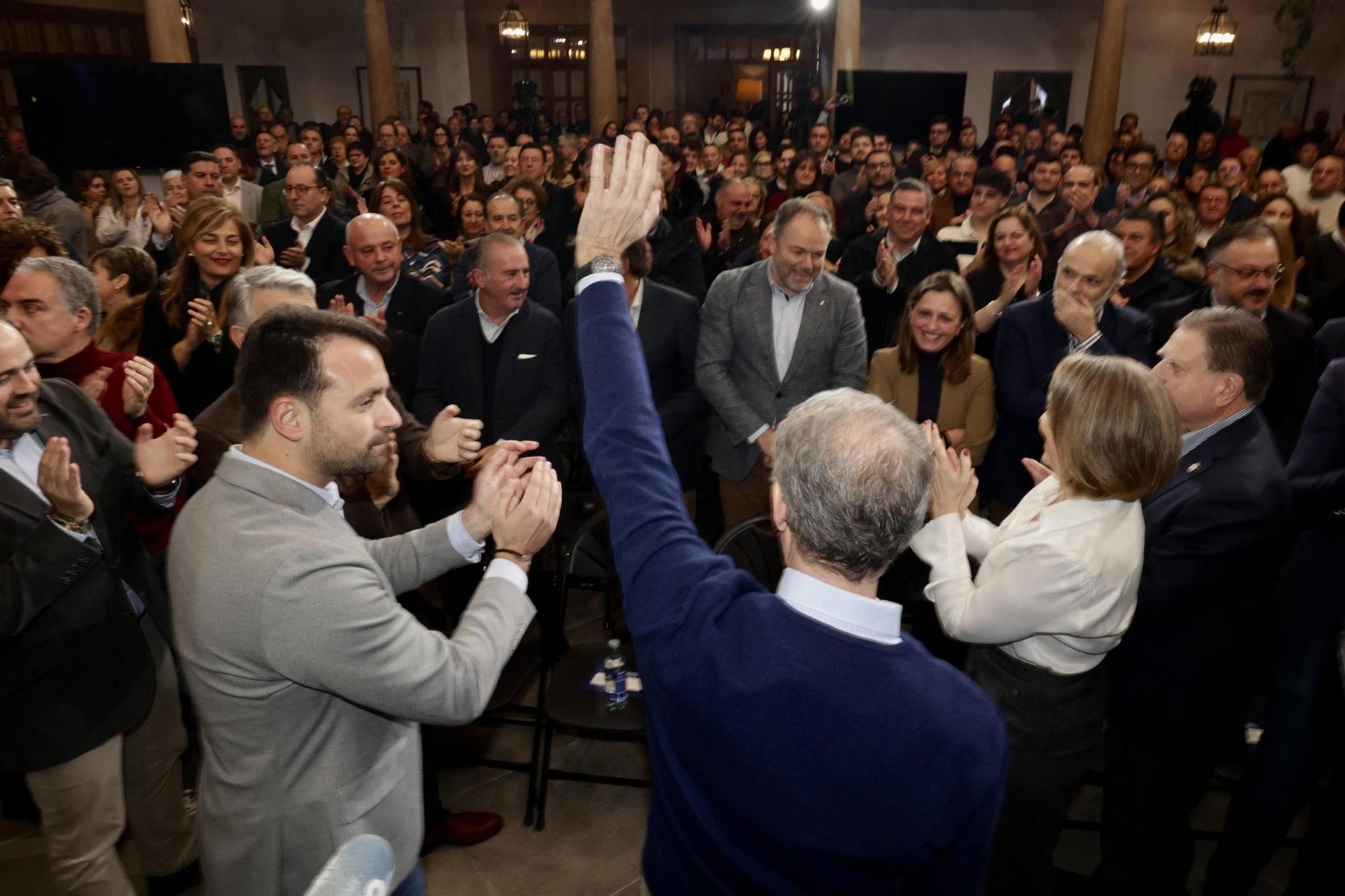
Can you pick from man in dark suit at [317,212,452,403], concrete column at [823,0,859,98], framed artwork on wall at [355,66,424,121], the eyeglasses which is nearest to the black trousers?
the eyeglasses

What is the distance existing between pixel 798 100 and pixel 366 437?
11.9 meters

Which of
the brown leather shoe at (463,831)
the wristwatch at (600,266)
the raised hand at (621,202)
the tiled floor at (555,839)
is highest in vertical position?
the raised hand at (621,202)

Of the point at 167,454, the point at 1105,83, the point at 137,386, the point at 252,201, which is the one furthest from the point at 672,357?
the point at 1105,83

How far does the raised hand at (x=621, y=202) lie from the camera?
1.24 meters

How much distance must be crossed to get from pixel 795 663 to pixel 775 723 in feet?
0.26

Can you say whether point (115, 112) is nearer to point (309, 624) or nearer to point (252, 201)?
point (252, 201)

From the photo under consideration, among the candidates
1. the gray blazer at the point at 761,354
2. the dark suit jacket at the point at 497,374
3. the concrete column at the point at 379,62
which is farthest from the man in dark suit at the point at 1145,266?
the concrete column at the point at 379,62

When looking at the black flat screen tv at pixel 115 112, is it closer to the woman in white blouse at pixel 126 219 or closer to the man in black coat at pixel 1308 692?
the woman in white blouse at pixel 126 219

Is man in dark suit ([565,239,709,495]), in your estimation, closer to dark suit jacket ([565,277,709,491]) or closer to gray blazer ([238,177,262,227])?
dark suit jacket ([565,277,709,491])

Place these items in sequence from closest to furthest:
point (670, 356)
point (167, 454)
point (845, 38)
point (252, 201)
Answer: point (167, 454) → point (670, 356) → point (252, 201) → point (845, 38)

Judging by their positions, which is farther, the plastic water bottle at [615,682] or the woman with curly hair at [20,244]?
the woman with curly hair at [20,244]

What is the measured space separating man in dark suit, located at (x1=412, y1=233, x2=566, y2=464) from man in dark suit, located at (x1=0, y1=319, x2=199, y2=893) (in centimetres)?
141

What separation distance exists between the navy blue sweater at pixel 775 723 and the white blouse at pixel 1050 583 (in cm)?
69

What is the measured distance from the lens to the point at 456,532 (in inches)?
71.6
